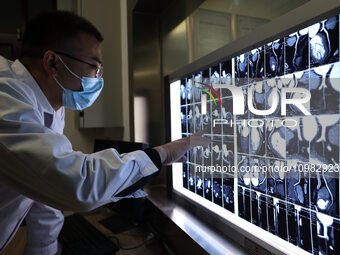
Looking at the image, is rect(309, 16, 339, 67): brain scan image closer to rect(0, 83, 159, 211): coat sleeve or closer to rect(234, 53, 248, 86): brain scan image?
rect(234, 53, 248, 86): brain scan image

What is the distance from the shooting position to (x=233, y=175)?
74cm

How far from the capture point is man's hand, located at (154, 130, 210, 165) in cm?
78

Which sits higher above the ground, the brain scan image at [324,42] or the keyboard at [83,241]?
the brain scan image at [324,42]

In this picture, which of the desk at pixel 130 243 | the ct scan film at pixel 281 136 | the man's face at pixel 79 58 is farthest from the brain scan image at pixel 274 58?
the desk at pixel 130 243

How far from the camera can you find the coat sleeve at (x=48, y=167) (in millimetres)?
595

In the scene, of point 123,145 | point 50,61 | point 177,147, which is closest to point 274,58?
point 177,147

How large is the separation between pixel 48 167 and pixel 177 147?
1.27 ft

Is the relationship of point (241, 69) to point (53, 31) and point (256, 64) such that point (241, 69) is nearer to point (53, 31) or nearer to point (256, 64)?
point (256, 64)

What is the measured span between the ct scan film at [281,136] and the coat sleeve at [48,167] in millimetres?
317

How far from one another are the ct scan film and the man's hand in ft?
0.10

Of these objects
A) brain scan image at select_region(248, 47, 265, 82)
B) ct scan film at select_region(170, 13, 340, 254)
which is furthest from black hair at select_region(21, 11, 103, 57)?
brain scan image at select_region(248, 47, 265, 82)

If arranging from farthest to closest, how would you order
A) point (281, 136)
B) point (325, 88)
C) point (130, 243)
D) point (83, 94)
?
point (130, 243) < point (83, 94) < point (281, 136) < point (325, 88)

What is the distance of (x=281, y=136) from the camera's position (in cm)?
57

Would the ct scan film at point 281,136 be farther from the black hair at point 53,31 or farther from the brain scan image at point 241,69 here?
the black hair at point 53,31
